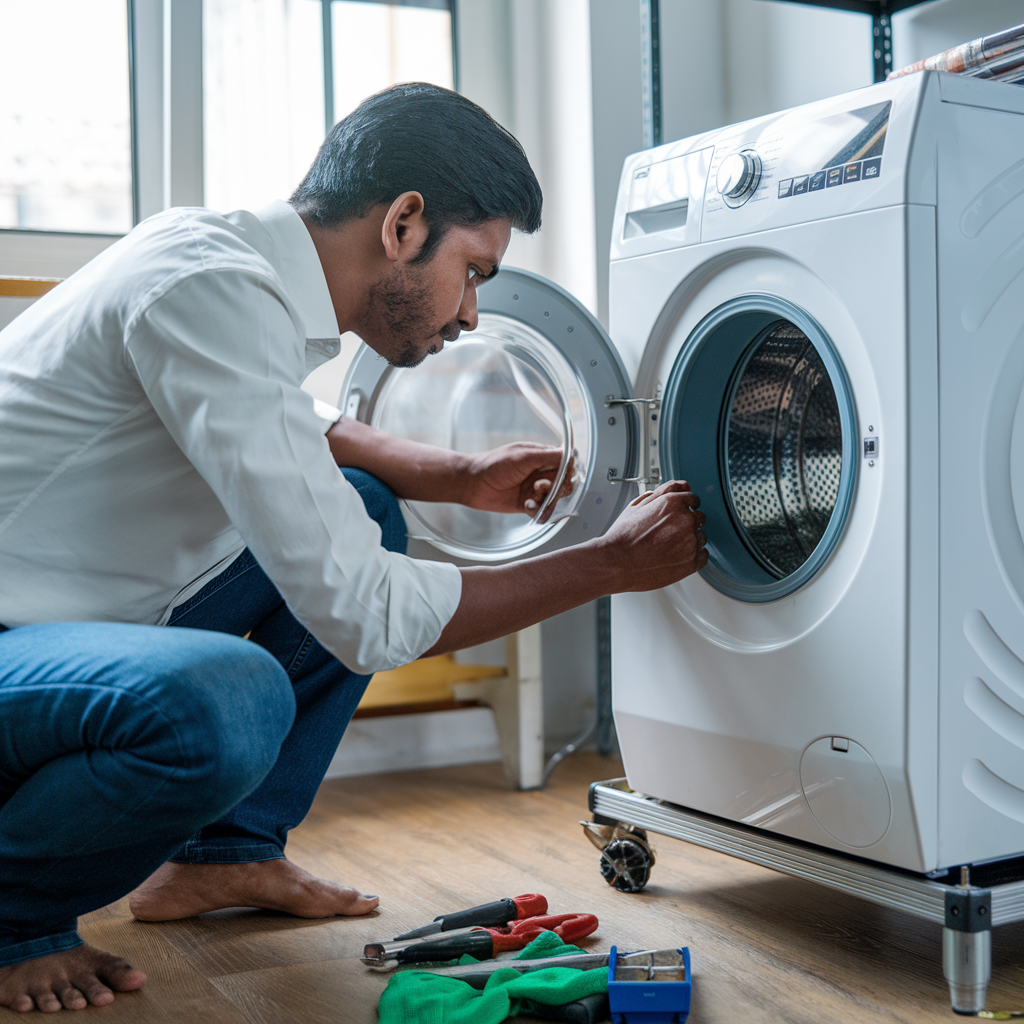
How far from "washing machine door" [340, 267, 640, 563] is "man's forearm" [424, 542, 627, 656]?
0.24 meters

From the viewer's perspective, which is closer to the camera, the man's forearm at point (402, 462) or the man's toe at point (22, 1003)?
the man's toe at point (22, 1003)

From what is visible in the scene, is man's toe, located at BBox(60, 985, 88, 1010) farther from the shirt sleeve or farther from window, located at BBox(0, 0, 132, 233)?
window, located at BBox(0, 0, 132, 233)

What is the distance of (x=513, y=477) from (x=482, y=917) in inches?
21.9

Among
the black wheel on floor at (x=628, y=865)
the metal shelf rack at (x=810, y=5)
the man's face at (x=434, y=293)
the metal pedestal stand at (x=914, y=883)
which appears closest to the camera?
the metal pedestal stand at (x=914, y=883)

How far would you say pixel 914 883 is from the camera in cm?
112

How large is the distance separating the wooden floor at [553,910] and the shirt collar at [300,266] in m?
0.67

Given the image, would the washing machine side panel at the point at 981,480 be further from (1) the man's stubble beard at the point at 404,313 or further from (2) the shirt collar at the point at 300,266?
(2) the shirt collar at the point at 300,266

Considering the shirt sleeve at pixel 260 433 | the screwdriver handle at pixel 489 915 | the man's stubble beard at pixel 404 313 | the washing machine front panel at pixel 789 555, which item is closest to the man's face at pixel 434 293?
the man's stubble beard at pixel 404 313

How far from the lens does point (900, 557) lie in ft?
3.63

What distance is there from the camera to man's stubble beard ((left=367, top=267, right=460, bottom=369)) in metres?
1.19

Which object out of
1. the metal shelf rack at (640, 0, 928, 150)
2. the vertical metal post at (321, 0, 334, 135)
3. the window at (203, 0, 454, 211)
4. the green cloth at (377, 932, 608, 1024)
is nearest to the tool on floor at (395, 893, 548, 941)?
the green cloth at (377, 932, 608, 1024)

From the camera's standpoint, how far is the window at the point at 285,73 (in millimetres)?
2371

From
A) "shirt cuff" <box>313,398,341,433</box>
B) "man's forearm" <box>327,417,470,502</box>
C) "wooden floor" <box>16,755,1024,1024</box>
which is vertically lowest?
"wooden floor" <box>16,755,1024,1024</box>

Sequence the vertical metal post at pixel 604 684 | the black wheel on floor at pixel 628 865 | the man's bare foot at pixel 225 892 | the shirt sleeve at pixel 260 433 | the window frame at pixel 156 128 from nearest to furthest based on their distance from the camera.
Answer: the shirt sleeve at pixel 260 433, the man's bare foot at pixel 225 892, the black wheel on floor at pixel 628 865, the window frame at pixel 156 128, the vertical metal post at pixel 604 684
